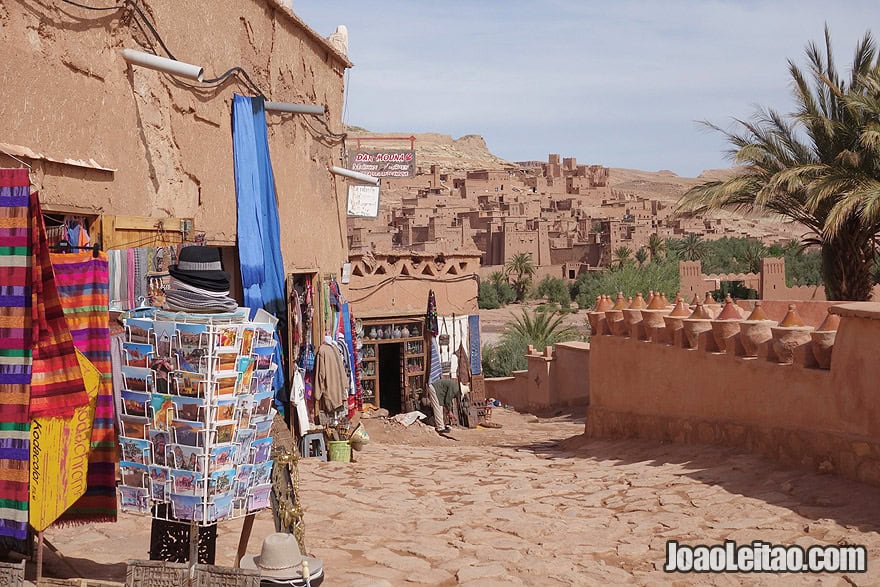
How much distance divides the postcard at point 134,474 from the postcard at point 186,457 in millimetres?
170

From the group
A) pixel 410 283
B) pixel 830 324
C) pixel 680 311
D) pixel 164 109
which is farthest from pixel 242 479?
pixel 410 283

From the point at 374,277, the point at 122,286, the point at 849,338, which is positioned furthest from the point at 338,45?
the point at 849,338

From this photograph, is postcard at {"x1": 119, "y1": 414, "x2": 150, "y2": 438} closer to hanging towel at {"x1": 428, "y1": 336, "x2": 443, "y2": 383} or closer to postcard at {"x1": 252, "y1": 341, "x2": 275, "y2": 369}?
postcard at {"x1": 252, "y1": 341, "x2": 275, "y2": 369}

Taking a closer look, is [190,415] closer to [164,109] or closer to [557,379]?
[164,109]

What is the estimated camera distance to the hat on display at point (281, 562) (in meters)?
4.01

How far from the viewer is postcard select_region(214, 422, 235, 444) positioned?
389 centimetres

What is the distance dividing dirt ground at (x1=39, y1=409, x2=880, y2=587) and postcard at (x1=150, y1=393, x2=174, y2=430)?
3.46 feet

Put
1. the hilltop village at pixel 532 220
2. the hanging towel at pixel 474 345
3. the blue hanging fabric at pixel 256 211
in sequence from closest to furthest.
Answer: the blue hanging fabric at pixel 256 211, the hanging towel at pixel 474 345, the hilltop village at pixel 532 220

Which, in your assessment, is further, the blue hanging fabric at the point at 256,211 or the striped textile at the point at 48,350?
the blue hanging fabric at the point at 256,211

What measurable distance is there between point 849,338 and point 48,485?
5325 millimetres

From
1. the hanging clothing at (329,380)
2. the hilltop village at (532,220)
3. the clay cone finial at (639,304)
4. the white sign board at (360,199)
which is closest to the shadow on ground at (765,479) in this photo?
the clay cone finial at (639,304)

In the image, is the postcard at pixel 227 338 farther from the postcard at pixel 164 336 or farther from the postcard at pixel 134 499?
the postcard at pixel 134 499

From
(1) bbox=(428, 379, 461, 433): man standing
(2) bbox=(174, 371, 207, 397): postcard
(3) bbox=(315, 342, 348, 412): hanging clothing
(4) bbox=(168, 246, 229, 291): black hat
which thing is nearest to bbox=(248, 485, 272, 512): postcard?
(2) bbox=(174, 371, 207, 397): postcard

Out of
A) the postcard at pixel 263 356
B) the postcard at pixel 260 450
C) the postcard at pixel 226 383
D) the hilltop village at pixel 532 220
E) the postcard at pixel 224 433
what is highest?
the hilltop village at pixel 532 220
